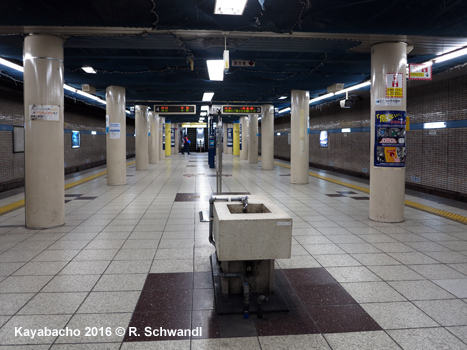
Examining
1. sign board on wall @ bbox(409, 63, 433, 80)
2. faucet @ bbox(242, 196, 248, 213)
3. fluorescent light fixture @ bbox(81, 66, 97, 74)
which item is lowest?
faucet @ bbox(242, 196, 248, 213)

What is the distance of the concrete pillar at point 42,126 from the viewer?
19.1ft

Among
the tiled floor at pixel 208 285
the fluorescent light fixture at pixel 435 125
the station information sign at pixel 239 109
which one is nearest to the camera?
the tiled floor at pixel 208 285

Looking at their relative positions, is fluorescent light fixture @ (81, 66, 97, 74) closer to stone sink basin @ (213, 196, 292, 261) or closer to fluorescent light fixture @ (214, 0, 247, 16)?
fluorescent light fixture @ (214, 0, 247, 16)

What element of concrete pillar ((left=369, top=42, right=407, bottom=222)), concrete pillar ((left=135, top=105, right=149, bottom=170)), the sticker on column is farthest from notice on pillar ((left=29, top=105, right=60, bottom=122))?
concrete pillar ((left=135, top=105, right=149, bottom=170))

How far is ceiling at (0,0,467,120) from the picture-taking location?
4363 mm

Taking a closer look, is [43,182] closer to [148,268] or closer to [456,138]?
[148,268]

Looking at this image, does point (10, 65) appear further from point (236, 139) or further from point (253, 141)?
point (236, 139)

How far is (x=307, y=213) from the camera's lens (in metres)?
7.11

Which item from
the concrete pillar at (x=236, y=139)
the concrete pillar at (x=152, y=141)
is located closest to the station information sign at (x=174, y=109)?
the concrete pillar at (x=152, y=141)

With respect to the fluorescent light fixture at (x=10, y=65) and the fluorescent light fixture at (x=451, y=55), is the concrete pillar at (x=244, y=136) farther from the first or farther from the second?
the fluorescent light fixture at (x=451, y=55)

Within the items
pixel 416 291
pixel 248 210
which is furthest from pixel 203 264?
pixel 416 291

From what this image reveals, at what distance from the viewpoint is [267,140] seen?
58.2 feet

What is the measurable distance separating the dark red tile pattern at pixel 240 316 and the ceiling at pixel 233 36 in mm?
3005

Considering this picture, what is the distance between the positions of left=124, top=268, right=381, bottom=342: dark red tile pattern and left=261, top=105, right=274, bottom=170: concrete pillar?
13.6 meters
